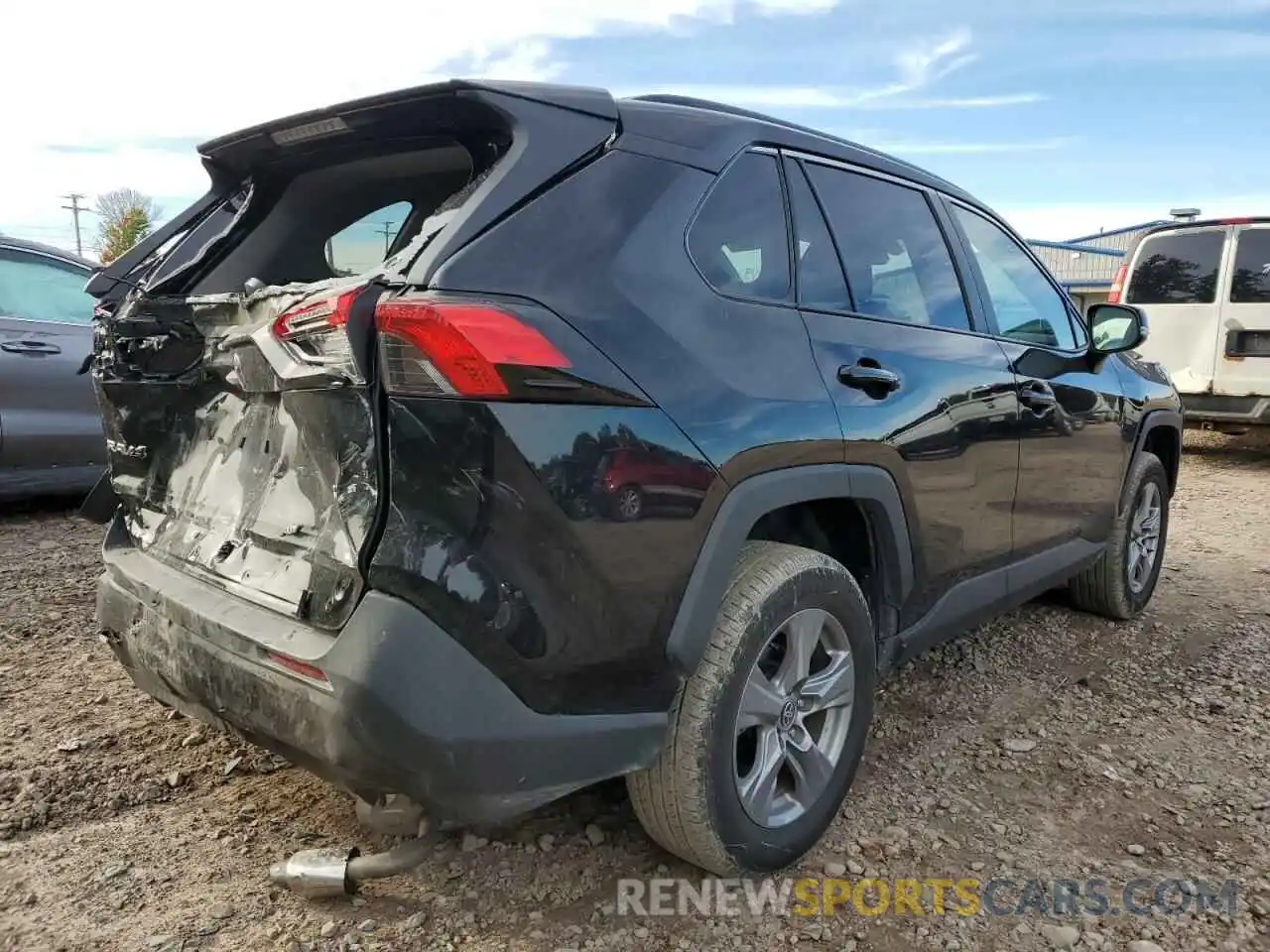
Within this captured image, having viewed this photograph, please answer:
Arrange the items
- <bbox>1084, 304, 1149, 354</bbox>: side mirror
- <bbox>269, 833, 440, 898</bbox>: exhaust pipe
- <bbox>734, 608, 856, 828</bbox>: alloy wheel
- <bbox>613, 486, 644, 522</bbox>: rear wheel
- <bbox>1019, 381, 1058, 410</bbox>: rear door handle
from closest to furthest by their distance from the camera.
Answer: <bbox>613, 486, 644, 522</bbox>: rear wheel, <bbox>269, 833, 440, 898</bbox>: exhaust pipe, <bbox>734, 608, 856, 828</bbox>: alloy wheel, <bbox>1019, 381, 1058, 410</bbox>: rear door handle, <bbox>1084, 304, 1149, 354</bbox>: side mirror

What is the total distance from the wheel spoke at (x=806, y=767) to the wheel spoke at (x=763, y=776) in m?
0.05

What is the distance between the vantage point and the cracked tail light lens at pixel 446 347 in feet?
5.56

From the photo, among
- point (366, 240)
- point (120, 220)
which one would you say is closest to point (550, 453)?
point (366, 240)

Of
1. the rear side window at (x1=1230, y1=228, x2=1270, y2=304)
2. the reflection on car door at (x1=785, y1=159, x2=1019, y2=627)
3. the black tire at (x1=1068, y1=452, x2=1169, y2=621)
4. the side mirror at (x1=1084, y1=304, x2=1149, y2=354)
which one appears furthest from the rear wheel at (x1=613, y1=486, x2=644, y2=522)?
the rear side window at (x1=1230, y1=228, x2=1270, y2=304)

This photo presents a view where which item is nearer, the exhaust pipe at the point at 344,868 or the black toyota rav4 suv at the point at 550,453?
the black toyota rav4 suv at the point at 550,453

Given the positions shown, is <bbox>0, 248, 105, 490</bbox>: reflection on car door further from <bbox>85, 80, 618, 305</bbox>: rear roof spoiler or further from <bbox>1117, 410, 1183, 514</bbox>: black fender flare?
<bbox>1117, 410, 1183, 514</bbox>: black fender flare

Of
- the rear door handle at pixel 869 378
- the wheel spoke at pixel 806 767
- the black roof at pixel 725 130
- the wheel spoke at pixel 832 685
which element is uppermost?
the black roof at pixel 725 130

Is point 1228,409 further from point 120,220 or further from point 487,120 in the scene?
point 120,220

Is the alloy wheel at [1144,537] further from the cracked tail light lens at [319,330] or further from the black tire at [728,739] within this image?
the cracked tail light lens at [319,330]

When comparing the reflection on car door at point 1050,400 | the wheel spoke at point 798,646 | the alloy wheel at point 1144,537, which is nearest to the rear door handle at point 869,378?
the wheel spoke at point 798,646

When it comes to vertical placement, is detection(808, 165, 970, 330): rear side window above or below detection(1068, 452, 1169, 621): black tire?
above

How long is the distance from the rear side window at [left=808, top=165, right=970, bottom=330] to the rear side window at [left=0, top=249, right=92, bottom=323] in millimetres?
4509

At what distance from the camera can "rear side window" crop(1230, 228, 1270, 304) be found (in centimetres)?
852

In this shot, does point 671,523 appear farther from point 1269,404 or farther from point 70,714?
point 1269,404
